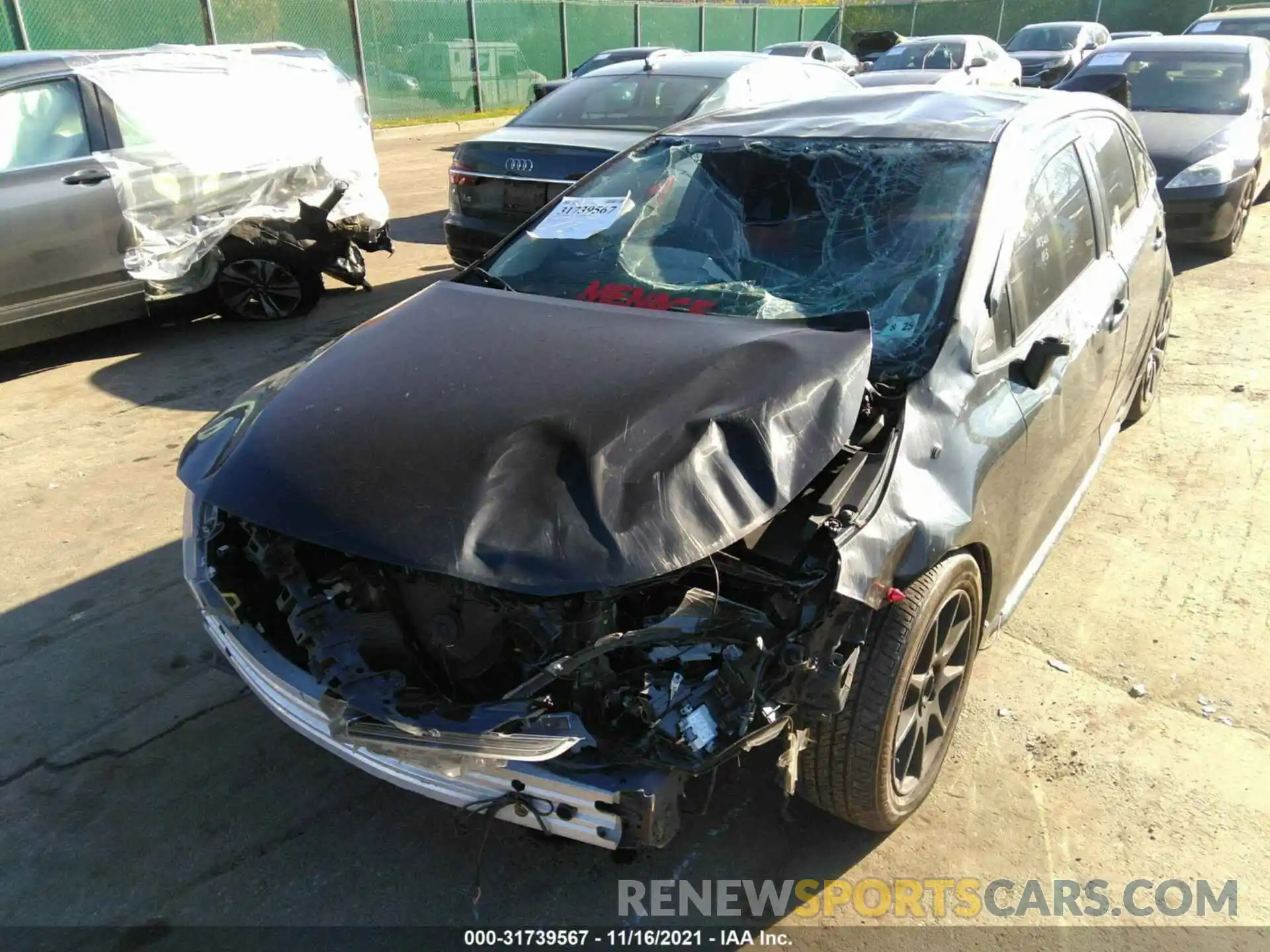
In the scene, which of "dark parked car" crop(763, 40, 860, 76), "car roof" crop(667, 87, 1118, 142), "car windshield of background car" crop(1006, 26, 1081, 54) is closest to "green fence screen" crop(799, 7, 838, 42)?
"car windshield of background car" crop(1006, 26, 1081, 54)

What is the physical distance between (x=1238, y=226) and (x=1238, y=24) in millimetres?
7720

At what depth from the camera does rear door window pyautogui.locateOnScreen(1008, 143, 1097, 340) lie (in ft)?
9.61

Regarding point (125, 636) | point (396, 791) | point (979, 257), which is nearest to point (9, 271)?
point (125, 636)

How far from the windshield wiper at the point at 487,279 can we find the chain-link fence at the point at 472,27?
14603mm

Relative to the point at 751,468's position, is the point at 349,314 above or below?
below

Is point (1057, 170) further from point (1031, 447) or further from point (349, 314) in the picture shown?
point (349, 314)

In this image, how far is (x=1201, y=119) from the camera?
8.28m

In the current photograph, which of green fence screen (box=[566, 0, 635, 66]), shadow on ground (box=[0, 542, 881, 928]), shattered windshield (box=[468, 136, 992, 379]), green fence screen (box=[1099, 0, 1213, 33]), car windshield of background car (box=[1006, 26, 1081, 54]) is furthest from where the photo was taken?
green fence screen (box=[1099, 0, 1213, 33])

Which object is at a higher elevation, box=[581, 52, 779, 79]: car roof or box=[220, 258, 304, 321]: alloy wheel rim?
box=[581, 52, 779, 79]: car roof

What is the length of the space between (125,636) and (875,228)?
3.11 metres

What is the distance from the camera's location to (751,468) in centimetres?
224

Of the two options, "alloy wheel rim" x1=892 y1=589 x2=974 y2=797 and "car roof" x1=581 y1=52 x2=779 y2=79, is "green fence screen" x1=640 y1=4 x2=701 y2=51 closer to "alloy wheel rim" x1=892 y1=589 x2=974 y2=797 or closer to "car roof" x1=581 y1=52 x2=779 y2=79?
"car roof" x1=581 y1=52 x2=779 y2=79

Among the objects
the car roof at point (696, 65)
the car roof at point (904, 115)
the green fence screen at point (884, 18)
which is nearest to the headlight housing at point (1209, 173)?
the car roof at point (696, 65)

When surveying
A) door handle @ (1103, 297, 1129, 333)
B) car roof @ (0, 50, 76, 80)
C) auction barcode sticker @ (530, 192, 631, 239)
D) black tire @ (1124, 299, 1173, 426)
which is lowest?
black tire @ (1124, 299, 1173, 426)
